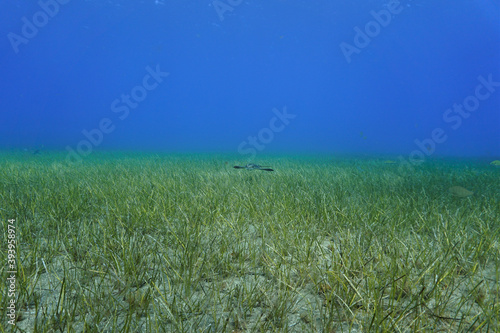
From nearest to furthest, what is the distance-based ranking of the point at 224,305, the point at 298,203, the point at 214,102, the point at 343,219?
the point at 224,305
the point at 343,219
the point at 298,203
the point at 214,102

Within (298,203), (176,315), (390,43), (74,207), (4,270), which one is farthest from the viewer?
(390,43)

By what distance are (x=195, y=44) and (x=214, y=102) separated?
216 ft

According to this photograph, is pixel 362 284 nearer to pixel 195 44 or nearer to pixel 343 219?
pixel 343 219

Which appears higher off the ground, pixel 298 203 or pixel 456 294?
pixel 298 203

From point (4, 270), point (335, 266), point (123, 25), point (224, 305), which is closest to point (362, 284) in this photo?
point (335, 266)

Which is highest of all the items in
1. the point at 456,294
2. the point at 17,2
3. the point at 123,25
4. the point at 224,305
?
the point at 123,25

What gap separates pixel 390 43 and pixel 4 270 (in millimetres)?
111013

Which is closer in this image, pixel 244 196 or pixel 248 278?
pixel 248 278

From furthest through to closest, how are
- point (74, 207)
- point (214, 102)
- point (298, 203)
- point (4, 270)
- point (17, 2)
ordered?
point (214, 102) < point (17, 2) < point (298, 203) < point (74, 207) < point (4, 270)

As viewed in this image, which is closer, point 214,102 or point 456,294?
point 456,294

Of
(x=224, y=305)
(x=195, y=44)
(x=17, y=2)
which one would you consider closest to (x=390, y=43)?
(x=195, y=44)

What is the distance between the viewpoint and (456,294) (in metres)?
1.29

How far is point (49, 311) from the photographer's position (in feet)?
3.69

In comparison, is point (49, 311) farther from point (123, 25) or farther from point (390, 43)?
point (390, 43)
